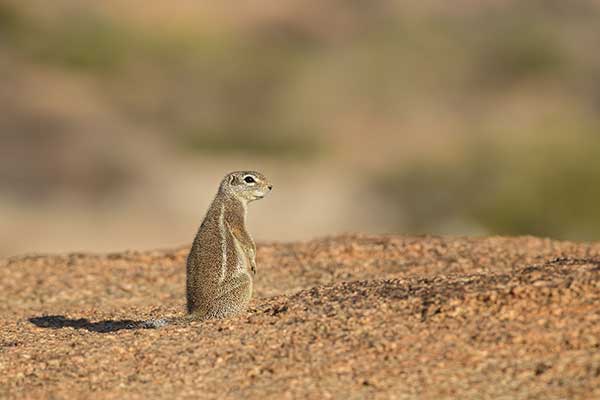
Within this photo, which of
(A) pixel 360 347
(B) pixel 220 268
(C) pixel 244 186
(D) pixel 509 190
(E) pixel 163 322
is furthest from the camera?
(D) pixel 509 190

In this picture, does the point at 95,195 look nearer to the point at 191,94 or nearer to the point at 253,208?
the point at 253,208

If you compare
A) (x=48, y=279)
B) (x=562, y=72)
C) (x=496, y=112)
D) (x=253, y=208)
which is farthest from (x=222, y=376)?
(x=562, y=72)

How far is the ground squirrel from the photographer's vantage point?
971cm

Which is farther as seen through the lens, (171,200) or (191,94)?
(191,94)

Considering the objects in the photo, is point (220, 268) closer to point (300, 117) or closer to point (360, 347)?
point (360, 347)

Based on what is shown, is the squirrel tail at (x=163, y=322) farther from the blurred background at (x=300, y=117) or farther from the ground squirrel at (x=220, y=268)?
the blurred background at (x=300, y=117)

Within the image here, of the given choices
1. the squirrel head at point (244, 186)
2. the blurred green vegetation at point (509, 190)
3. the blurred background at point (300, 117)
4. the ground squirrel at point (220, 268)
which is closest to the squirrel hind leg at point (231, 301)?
the ground squirrel at point (220, 268)

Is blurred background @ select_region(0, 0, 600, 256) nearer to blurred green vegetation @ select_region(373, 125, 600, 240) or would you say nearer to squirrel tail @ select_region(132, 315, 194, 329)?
blurred green vegetation @ select_region(373, 125, 600, 240)

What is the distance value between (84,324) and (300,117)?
3281 centimetres

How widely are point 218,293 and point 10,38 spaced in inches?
1533

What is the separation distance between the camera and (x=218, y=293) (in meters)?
9.70

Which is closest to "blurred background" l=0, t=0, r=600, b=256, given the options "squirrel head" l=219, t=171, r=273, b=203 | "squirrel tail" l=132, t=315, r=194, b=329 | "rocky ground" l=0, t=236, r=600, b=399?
"squirrel head" l=219, t=171, r=273, b=203

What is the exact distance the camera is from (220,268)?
9.77 m

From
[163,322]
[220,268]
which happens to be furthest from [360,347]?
[163,322]
